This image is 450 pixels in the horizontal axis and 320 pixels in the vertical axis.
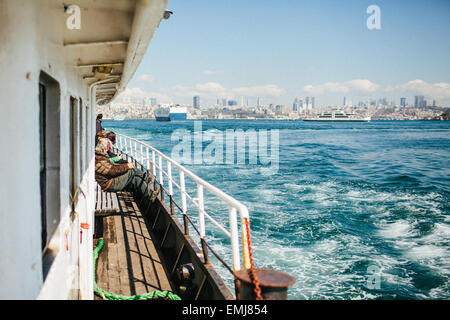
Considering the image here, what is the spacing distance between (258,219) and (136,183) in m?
4.57

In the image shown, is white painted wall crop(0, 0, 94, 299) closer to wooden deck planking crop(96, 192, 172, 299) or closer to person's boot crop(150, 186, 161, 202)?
wooden deck planking crop(96, 192, 172, 299)

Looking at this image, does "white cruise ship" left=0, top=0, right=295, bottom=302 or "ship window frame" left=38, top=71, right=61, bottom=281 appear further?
"ship window frame" left=38, top=71, right=61, bottom=281

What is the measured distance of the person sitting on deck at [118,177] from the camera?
6.87 m

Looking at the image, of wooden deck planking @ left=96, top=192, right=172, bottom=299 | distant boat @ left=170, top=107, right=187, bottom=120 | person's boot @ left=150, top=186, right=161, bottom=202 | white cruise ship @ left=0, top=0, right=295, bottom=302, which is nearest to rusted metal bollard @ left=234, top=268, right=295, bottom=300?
white cruise ship @ left=0, top=0, right=295, bottom=302

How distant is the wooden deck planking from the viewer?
4.06 metres

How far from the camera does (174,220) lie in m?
5.38

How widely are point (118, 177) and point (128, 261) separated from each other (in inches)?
119

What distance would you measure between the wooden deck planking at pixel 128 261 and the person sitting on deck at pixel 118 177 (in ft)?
3.02

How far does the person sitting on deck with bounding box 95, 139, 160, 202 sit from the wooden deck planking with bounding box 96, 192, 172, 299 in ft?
3.02

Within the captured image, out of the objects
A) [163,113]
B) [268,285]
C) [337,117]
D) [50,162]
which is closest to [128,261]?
[50,162]

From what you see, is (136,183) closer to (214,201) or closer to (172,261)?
(172,261)

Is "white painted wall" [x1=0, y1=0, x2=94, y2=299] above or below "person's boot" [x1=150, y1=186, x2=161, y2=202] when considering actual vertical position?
above

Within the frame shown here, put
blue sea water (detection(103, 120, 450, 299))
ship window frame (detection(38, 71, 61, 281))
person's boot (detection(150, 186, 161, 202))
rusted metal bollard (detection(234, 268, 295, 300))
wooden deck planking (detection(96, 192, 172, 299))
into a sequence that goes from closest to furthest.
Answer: rusted metal bollard (detection(234, 268, 295, 300))
ship window frame (detection(38, 71, 61, 281))
wooden deck planking (detection(96, 192, 172, 299))
person's boot (detection(150, 186, 161, 202))
blue sea water (detection(103, 120, 450, 299))
